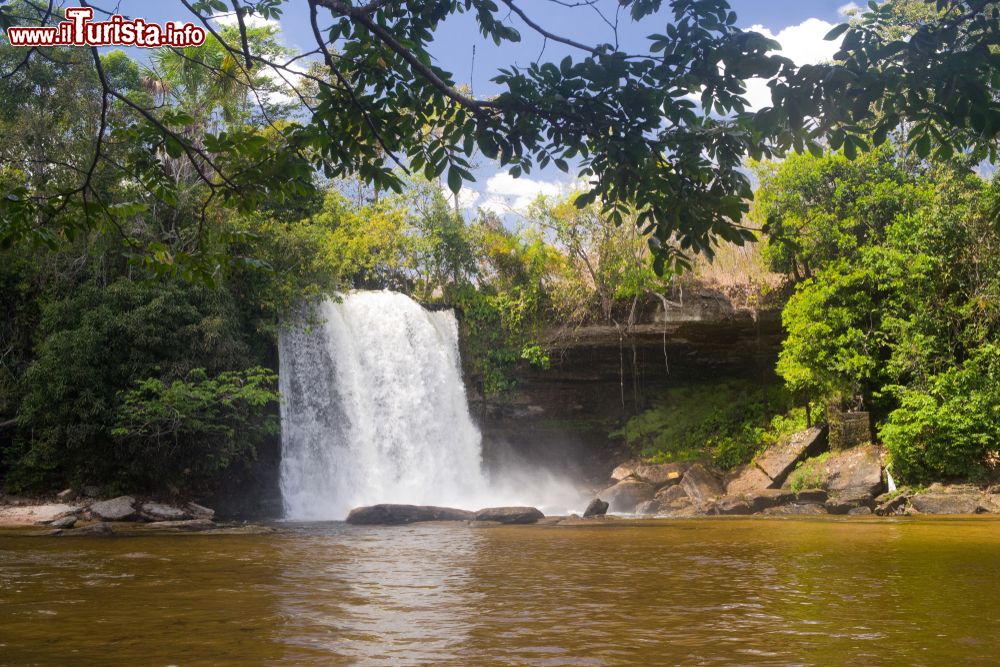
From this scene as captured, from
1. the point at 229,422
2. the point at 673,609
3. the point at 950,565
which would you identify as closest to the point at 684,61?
the point at 673,609

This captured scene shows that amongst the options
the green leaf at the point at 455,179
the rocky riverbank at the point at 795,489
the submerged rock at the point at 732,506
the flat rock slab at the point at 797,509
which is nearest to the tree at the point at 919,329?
the rocky riverbank at the point at 795,489

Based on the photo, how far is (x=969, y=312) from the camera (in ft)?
54.1

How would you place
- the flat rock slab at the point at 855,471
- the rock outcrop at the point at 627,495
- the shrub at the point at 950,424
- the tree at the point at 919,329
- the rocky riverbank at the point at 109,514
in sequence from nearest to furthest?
1. the rocky riverbank at the point at 109,514
2. the shrub at the point at 950,424
3. the tree at the point at 919,329
4. the flat rock slab at the point at 855,471
5. the rock outcrop at the point at 627,495

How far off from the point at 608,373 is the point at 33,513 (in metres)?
14.7

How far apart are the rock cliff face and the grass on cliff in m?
0.50

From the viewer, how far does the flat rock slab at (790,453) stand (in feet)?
59.9

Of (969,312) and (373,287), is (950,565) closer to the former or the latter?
(969,312)

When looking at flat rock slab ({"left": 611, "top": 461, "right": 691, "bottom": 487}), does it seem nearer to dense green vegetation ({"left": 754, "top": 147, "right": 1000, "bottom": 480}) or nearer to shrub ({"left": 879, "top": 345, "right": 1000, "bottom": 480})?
dense green vegetation ({"left": 754, "top": 147, "right": 1000, "bottom": 480})

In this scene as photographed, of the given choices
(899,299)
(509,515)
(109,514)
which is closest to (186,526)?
(109,514)

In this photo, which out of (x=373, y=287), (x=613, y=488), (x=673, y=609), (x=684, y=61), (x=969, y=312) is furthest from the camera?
(x=373, y=287)

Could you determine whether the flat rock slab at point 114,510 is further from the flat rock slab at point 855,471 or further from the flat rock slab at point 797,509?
the flat rock slab at point 855,471

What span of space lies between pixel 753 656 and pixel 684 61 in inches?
106

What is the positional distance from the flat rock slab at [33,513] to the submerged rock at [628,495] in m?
11.4

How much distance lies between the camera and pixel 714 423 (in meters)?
22.4
